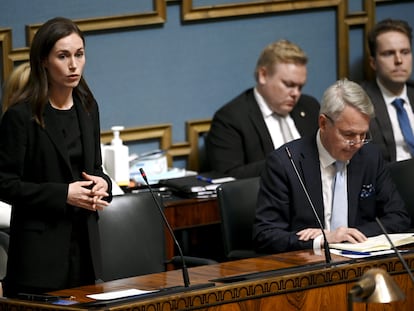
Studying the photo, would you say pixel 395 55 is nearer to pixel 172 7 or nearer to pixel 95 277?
pixel 172 7

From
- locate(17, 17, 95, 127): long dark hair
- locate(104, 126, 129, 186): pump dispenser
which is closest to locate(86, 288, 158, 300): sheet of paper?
locate(17, 17, 95, 127): long dark hair

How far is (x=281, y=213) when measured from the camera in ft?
15.9

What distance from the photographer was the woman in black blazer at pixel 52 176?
425 centimetres

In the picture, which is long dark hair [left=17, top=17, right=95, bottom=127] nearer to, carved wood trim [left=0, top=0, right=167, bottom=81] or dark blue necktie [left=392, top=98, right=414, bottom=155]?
carved wood trim [left=0, top=0, right=167, bottom=81]

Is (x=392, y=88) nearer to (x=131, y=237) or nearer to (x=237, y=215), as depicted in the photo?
(x=237, y=215)

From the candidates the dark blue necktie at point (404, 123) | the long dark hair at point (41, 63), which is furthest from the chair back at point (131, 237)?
the dark blue necktie at point (404, 123)

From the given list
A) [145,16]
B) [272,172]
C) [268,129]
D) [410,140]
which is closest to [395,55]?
[410,140]

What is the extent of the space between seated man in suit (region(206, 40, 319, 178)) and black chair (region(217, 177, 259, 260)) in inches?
36.3

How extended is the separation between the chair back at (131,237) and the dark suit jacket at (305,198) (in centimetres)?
44

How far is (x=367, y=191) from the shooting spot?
498cm

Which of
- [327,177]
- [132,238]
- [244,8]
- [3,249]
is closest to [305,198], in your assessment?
[327,177]

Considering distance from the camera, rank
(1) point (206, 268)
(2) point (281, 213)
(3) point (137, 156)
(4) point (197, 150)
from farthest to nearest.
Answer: (4) point (197, 150) → (3) point (137, 156) → (2) point (281, 213) → (1) point (206, 268)

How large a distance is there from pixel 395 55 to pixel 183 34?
129 centimetres

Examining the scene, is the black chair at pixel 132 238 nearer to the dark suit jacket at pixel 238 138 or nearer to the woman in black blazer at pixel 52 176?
the woman in black blazer at pixel 52 176
